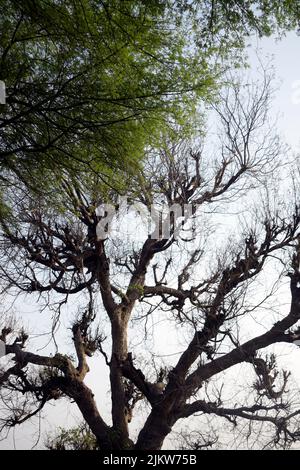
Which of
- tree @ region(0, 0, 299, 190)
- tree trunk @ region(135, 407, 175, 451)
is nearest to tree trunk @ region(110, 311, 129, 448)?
tree trunk @ region(135, 407, 175, 451)

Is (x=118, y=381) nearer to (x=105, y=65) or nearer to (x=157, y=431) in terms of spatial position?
(x=157, y=431)

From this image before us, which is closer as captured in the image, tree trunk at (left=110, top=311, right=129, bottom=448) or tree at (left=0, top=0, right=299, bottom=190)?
tree at (left=0, top=0, right=299, bottom=190)

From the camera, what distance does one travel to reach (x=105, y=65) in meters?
4.21

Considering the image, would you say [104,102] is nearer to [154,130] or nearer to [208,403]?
[154,130]

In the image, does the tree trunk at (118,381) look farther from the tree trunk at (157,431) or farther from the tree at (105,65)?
the tree at (105,65)

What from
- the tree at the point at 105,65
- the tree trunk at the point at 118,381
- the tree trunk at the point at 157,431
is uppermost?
the tree at the point at 105,65

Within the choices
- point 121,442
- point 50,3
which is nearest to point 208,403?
point 121,442

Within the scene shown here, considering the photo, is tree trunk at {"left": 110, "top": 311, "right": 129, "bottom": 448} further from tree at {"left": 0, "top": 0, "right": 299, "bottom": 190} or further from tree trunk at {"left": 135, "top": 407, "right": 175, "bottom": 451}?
tree at {"left": 0, "top": 0, "right": 299, "bottom": 190}

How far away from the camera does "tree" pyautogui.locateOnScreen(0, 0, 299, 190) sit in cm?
400

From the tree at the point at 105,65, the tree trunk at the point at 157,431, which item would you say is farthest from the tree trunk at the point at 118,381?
the tree at the point at 105,65

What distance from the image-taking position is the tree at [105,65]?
400 cm

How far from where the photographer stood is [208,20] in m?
4.33

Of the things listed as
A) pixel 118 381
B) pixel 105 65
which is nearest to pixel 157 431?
pixel 118 381
